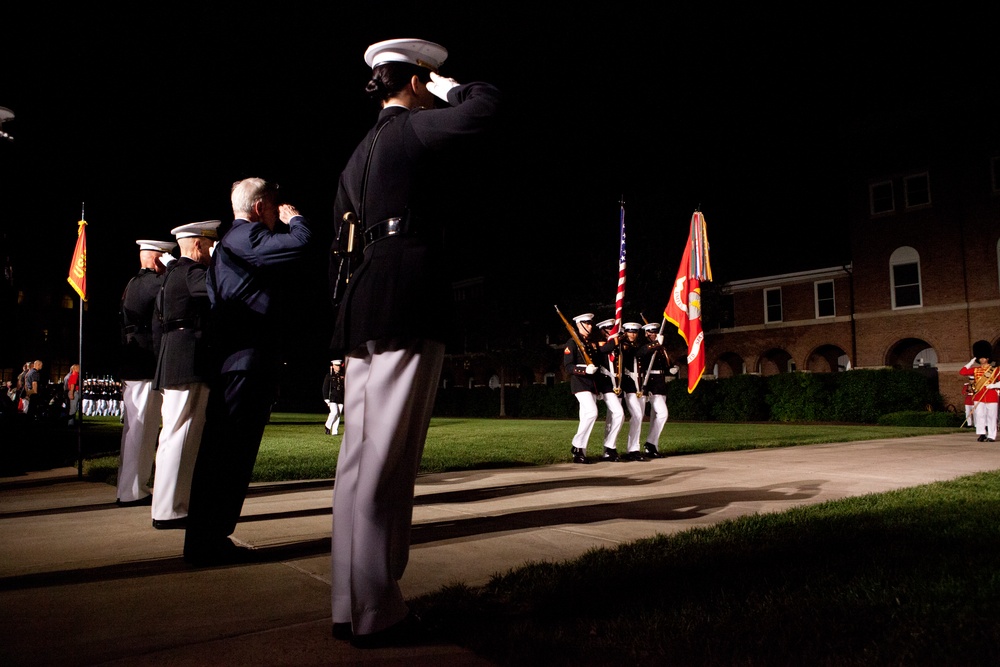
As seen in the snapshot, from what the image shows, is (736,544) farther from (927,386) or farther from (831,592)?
(927,386)

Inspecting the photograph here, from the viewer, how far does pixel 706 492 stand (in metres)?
6.77

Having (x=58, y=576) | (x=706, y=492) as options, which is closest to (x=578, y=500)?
(x=706, y=492)

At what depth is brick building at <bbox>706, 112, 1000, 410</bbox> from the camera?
2906 cm

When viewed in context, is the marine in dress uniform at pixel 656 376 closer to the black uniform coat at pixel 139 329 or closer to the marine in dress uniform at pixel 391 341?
the black uniform coat at pixel 139 329

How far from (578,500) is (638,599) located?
10.5ft

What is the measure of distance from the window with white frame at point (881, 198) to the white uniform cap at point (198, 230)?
33.4m

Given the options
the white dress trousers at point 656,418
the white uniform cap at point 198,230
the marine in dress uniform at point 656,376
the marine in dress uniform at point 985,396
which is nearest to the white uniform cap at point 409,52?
the white uniform cap at point 198,230

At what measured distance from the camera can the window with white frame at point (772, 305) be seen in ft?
123

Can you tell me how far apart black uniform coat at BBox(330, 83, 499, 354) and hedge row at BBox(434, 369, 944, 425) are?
84.0 ft

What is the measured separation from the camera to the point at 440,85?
3084 mm

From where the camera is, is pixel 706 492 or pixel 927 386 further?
pixel 927 386

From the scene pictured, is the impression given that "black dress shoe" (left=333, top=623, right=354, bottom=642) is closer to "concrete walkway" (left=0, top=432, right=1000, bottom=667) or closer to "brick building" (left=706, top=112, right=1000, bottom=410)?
"concrete walkway" (left=0, top=432, right=1000, bottom=667)

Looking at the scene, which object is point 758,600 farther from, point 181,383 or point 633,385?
point 633,385

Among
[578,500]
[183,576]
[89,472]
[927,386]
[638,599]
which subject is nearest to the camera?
[638,599]
